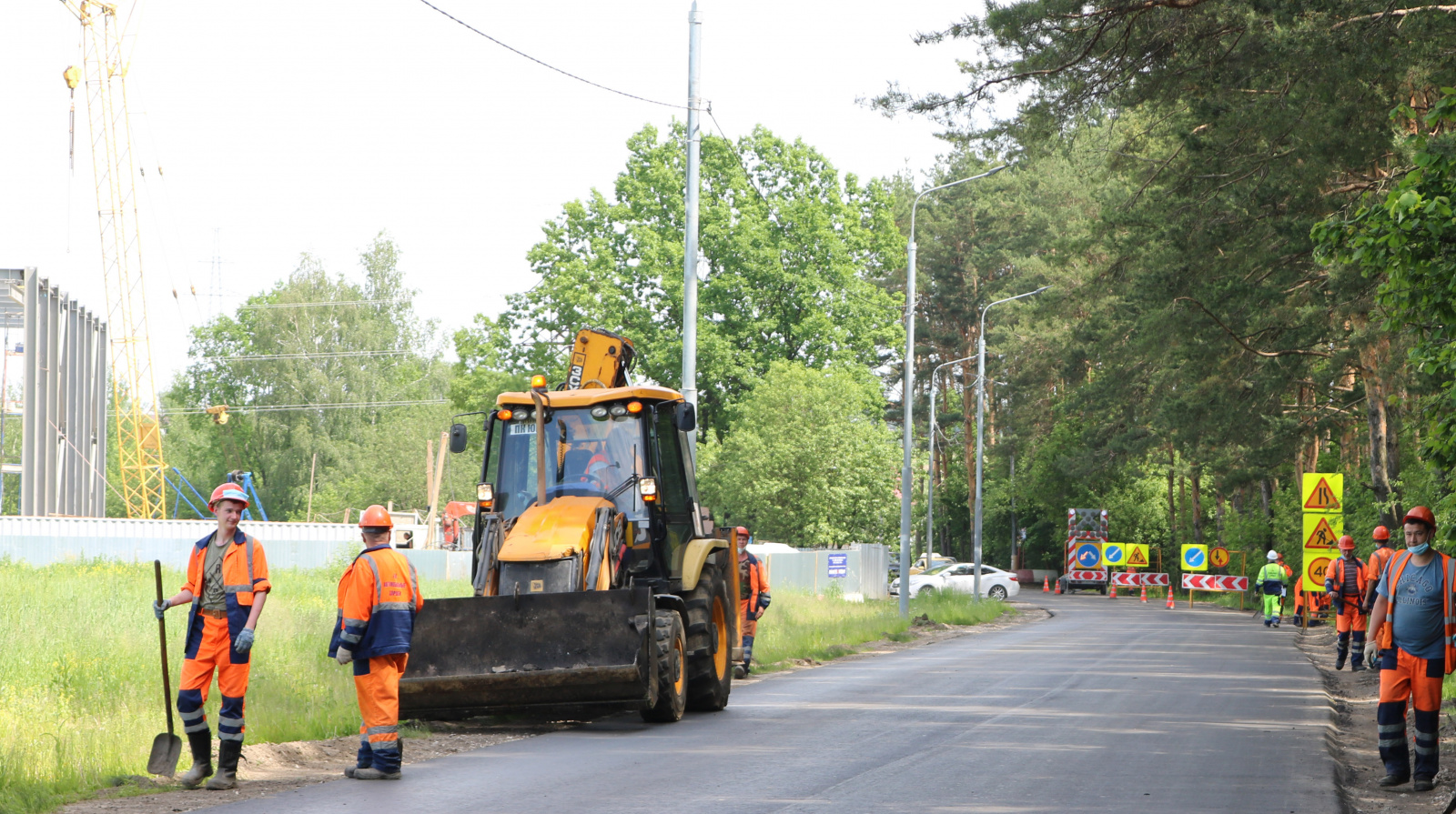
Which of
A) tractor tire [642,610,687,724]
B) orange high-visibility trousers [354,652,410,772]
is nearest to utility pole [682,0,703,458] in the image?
tractor tire [642,610,687,724]

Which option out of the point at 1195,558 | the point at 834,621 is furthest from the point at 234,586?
the point at 1195,558

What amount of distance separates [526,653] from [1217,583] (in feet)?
120

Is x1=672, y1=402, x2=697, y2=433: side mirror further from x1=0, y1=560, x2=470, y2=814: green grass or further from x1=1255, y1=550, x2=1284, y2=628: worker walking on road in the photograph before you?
x1=1255, y1=550, x2=1284, y2=628: worker walking on road

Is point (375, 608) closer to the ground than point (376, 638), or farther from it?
farther from it

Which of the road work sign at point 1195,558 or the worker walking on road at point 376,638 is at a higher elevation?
the worker walking on road at point 376,638

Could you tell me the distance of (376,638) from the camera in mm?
9281

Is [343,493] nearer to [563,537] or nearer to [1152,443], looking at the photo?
[1152,443]

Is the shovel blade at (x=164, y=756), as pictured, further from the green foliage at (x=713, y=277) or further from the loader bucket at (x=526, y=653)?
the green foliage at (x=713, y=277)

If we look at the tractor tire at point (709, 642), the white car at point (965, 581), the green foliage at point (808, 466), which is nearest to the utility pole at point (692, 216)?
the tractor tire at point (709, 642)

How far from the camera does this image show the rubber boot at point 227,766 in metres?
9.08

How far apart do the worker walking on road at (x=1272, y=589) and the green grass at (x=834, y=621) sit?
6651mm

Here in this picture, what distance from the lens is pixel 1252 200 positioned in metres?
20.6

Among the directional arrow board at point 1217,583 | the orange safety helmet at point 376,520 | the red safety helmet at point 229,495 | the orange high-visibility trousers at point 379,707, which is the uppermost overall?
the red safety helmet at point 229,495

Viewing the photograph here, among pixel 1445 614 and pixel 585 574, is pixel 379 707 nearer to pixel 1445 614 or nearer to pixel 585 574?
pixel 585 574
